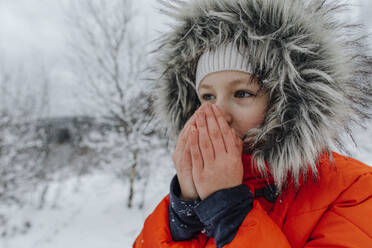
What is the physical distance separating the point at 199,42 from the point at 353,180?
1025mm

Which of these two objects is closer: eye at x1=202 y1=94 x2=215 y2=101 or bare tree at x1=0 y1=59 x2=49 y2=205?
eye at x1=202 y1=94 x2=215 y2=101

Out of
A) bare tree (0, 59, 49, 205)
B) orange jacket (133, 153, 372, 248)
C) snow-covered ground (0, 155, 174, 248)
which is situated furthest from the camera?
bare tree (0, 59, 49, 205)

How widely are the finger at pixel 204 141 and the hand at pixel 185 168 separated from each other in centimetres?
8

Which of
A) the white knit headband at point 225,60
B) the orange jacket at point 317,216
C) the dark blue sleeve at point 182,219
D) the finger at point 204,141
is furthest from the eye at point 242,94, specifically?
the dark blue sleeve at point 182,219

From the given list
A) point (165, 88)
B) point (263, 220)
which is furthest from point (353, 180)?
point (165, 88)

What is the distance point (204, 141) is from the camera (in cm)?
99

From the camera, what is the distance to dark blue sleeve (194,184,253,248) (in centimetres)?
80

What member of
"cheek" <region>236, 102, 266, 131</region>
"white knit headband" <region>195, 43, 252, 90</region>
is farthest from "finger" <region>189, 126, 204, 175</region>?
"white knit headband" <region>195, 43, 252, 90</region>

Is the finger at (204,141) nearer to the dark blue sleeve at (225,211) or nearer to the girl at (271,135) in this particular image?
the girl at (271,135)

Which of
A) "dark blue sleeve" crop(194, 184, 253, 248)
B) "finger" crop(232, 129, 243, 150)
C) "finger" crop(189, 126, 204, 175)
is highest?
"finger" crop(232, 129, 243, 150)

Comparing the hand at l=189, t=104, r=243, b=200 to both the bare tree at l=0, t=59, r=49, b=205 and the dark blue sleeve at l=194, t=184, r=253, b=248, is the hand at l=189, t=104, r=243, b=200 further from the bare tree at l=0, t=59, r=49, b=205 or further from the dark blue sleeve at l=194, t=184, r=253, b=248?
the bare tree at l=0, t=59, r=49, b=205

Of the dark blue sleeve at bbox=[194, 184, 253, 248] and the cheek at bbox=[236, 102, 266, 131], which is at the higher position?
the cheek at bbox=[236, 102, 266, 131]

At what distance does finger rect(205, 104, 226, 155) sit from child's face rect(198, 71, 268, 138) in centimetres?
9

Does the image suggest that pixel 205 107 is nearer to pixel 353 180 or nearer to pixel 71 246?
pixel 353 180
